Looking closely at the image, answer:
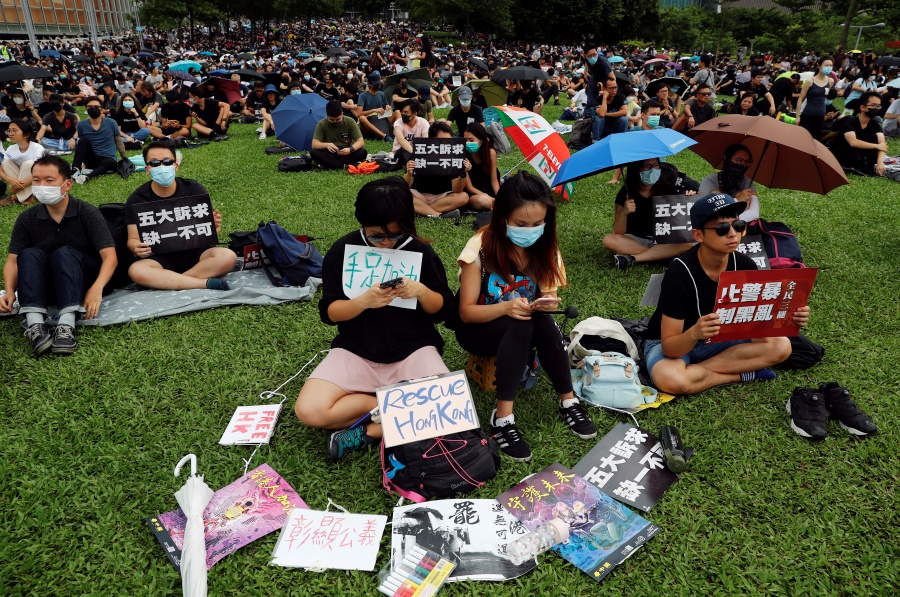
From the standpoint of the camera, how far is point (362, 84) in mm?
19938

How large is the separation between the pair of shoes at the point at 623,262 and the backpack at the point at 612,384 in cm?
228

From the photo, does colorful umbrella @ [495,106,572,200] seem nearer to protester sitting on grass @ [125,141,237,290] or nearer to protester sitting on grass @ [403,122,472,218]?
protester sitting on grass @ [403,122,472,218]

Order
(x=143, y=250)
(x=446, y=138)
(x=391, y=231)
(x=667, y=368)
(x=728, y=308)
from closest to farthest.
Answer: (x=391, y=231), (x=728, y=308), (x=667, y=368), (x=143, y=250), (x=446, y=138)

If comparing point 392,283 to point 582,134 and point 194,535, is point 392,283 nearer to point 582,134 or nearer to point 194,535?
point 194,535

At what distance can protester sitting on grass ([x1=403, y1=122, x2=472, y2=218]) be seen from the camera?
773 cm

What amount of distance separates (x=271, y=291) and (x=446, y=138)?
3232mm

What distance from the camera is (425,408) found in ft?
10.3

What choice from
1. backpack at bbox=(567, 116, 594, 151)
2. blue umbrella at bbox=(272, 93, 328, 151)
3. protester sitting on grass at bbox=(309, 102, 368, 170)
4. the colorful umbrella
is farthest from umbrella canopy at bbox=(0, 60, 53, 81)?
the colorful umbrella

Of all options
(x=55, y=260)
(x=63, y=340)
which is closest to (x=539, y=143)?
(x=55, y=260)

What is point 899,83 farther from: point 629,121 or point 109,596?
point 109,596

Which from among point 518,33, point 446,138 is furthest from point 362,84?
point 518,33

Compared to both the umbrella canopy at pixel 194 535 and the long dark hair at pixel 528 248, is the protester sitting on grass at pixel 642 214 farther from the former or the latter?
the umbrella canopy at pixel 194 535

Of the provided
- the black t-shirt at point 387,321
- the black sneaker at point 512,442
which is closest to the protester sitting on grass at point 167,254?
the black t-shirt at point 387,321

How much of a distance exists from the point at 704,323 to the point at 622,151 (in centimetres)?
241
